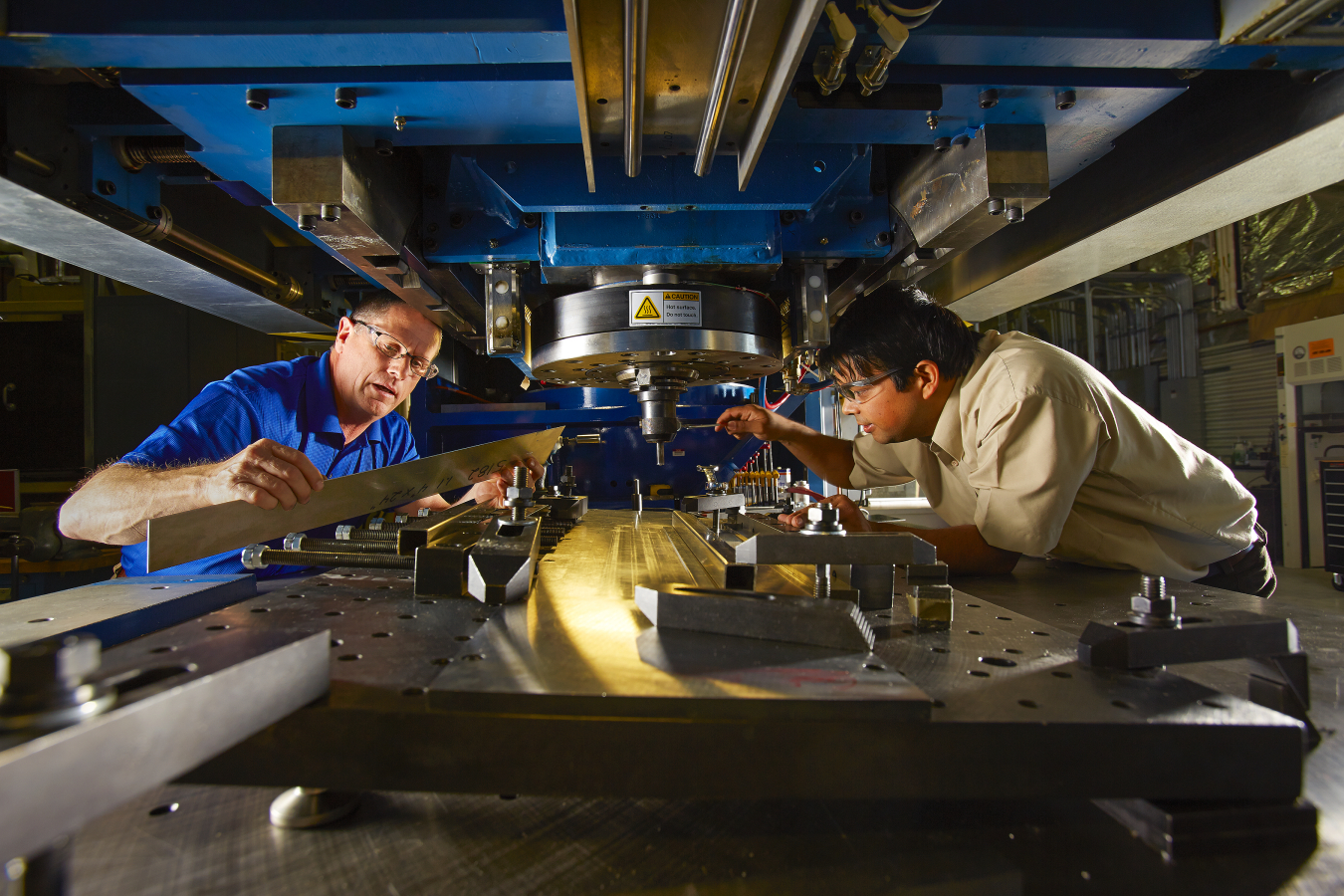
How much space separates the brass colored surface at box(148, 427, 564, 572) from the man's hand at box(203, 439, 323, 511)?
0.10 ft

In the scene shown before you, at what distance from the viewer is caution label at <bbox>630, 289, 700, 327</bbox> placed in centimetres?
115

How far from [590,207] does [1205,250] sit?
6.42 metres

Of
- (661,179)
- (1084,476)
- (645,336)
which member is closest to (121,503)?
(645,336)

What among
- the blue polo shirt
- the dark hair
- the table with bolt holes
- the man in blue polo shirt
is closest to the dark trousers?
the dark hair

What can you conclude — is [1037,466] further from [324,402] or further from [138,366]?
[138,366]

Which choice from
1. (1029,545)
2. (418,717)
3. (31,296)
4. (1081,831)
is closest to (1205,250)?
(1029,545)

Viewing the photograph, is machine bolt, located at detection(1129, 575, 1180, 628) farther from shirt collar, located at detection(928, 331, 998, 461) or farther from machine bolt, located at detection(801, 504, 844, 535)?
shirt collar, located at detection(928, 331, 998, 461)

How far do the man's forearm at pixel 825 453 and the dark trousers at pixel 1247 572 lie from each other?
108 cm

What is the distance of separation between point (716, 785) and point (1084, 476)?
1184 mm

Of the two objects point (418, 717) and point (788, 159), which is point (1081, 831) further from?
point (788, 159)

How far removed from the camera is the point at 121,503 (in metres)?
1.39

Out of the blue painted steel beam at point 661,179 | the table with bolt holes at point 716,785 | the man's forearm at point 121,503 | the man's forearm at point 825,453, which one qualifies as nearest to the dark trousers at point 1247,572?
the man's forearm at point 825,453

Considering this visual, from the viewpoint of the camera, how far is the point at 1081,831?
1.68 feet

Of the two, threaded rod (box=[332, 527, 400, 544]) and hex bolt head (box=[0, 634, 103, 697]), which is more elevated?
hex bolt head (box=[0, 634, 103, 697])
